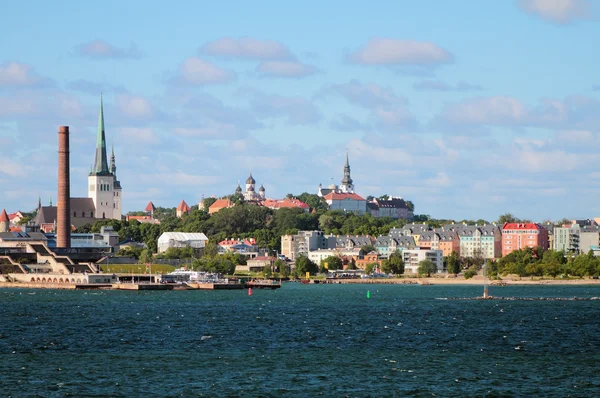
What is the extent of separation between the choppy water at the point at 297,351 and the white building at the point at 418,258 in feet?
325

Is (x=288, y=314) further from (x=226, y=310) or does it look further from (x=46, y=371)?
(x=46, y=371)

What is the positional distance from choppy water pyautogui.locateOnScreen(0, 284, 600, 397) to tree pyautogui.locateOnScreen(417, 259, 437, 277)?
8694 centimetres

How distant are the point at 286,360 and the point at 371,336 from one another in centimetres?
1234

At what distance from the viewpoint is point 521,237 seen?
19538 centimetres

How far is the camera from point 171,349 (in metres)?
48.7

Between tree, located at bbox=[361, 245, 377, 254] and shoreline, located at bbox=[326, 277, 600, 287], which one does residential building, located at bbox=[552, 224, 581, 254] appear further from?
shoreline, located at bbox=[326, 277, 600, 287]

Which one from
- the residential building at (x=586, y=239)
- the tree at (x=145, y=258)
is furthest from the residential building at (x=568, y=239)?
the tree at (x=145, y=258)

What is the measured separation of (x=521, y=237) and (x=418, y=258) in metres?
23.4

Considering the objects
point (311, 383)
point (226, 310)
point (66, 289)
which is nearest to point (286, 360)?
point (311, 383)

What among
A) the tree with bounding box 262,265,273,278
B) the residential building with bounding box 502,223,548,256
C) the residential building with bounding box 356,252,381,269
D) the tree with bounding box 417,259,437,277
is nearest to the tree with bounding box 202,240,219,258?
the tree with bounding box 262,265,273,278

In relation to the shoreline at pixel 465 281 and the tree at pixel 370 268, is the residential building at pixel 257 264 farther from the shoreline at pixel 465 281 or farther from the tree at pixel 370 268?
the shoreline at pixel 465 281

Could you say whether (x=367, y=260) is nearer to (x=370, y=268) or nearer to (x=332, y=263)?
(x=332, y=263)

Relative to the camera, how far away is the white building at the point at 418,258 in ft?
597

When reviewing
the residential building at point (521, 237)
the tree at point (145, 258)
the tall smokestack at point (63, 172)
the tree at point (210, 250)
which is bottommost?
the tree at point (145, 258)
